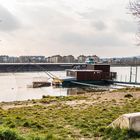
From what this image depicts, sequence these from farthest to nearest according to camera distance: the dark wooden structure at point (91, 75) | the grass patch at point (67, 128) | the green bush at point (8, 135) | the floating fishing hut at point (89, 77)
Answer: the dark wooden structure at point (91, 75), the floating fishing hut at point (89, 77), the grass patch at point (67, 128), the green bush at point (8, 135)

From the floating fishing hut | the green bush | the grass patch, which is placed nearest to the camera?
the green bush

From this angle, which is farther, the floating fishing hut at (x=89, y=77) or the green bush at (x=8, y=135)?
the floating fishing hut at (x=89, y=77)

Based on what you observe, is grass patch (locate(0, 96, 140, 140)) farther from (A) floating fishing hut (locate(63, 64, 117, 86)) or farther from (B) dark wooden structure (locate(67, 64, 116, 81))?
(B) dark wooden structure (locate(67, 64, 116, 81))

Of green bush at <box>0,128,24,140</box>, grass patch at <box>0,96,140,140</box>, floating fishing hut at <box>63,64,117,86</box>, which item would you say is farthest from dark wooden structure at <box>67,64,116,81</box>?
green bush at <box>0,128,24,140</box>

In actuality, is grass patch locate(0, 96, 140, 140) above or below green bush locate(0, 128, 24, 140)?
below

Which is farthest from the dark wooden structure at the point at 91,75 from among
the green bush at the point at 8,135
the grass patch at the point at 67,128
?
the green bush at the point at 8,135

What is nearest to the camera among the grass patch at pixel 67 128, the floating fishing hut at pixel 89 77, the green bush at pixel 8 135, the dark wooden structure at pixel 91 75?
the green bush at pixel 8 135

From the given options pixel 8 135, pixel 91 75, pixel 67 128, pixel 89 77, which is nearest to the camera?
pixel 8 135

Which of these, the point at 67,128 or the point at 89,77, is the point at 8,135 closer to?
the point at 67,128

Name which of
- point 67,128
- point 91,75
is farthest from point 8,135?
point 91,75

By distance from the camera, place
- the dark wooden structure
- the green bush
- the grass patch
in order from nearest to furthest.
Result: the green bush → the grass patch → the dark wooden structure

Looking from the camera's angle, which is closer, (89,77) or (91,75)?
(89,77)

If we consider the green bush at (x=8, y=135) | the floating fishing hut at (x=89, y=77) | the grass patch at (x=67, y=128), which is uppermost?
the green bush at (x=8, y=135)

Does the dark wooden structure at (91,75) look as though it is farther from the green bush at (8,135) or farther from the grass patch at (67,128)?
the green bush at (8,135)
